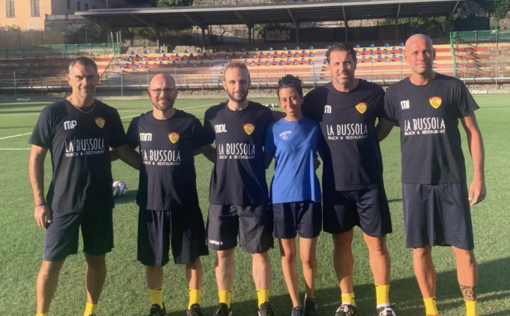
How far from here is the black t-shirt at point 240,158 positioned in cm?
397

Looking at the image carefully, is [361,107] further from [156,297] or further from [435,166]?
[156,297]

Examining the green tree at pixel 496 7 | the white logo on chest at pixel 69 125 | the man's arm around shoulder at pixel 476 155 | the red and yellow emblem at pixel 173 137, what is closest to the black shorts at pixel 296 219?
the red and yellow emblem at pixel 173 137

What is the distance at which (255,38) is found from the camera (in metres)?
52.5

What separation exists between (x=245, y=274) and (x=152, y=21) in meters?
42.8

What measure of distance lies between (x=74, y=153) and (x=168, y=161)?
0.66 metres

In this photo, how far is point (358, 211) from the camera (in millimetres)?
4074

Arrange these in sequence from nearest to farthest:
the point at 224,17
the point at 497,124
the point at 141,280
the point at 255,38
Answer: the point at 141,280 → the point at 497,124 → the point at 224,17 → the point at 255,38

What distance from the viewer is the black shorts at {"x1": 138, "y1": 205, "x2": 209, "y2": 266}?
3998 mm

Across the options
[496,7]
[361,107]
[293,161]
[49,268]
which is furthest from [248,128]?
[496,7]

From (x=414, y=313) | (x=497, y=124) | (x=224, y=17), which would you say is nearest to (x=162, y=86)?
(x=414, y=313)

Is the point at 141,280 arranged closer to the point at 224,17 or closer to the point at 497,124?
the point at 497,124

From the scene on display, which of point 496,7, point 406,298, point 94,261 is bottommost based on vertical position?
point 406,298

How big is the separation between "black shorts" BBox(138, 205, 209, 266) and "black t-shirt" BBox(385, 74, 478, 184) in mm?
1643

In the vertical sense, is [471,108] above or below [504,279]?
Answer: above
